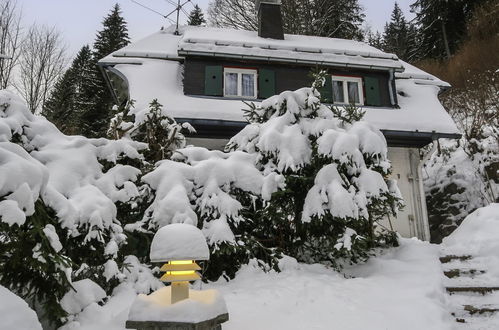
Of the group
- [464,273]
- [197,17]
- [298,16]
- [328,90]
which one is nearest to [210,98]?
[328,90]

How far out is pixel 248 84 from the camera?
10453 mm

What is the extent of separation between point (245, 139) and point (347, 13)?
63.3 feet

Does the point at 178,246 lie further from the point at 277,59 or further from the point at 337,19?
the point at 337,19

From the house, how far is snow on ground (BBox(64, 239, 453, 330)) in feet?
15.0

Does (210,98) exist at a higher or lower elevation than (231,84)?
lower

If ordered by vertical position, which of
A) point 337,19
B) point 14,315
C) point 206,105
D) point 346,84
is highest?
point 337,19

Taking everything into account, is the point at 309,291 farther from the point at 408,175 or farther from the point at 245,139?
the point at 408,175

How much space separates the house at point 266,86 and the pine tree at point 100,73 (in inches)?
450

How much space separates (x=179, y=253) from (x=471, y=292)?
4291 mm

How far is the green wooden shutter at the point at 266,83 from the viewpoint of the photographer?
10258 mm

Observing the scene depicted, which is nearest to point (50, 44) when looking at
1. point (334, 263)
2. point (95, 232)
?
point (95, 232)

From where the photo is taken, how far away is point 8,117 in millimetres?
4004

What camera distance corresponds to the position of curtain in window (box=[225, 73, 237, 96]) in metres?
A: 10.3

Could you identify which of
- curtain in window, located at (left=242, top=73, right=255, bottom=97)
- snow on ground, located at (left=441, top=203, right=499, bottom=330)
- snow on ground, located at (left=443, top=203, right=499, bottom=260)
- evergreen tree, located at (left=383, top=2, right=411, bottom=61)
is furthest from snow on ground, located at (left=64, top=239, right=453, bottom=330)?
evergreen tree, located at (left=383, top=2, right=411, bottom=61)
